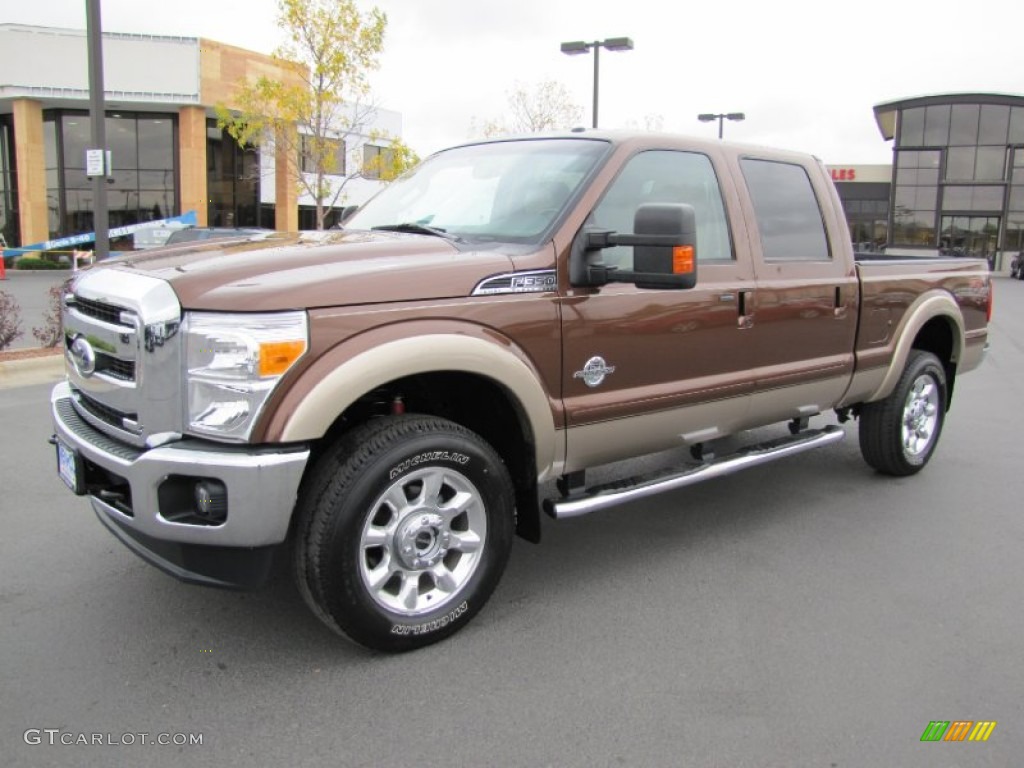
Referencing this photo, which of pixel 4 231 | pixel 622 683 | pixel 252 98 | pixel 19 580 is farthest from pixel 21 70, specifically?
pixel 622 683

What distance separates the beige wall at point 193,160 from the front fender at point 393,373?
33.5 m

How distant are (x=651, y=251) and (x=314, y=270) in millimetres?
1277

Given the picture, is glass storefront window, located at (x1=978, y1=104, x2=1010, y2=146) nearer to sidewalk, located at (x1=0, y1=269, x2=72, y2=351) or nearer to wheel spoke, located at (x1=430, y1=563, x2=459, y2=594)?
sidewalk, located at (x1=0, y1=269, x2=72, y2=351)

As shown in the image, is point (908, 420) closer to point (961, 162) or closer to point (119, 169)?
point (119, 169)

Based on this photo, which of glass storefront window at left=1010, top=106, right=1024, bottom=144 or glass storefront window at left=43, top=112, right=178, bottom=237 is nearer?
glass storefront window at left=43, top=112, right=178, bottom=237

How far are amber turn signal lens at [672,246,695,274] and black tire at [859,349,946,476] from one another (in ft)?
9.08

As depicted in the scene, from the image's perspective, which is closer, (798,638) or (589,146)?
(798,638)

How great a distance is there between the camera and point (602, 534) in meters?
4.49

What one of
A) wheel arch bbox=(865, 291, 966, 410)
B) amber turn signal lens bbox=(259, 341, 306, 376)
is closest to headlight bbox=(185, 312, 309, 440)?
amber turn signal lens bbox=(259, 341, 306, 376)

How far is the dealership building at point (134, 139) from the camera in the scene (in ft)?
104

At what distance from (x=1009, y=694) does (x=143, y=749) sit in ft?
9.54

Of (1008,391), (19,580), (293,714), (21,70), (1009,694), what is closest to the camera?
(293,714)

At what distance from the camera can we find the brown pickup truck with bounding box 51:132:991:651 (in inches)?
107

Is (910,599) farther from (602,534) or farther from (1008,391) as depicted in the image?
(1008,391)
